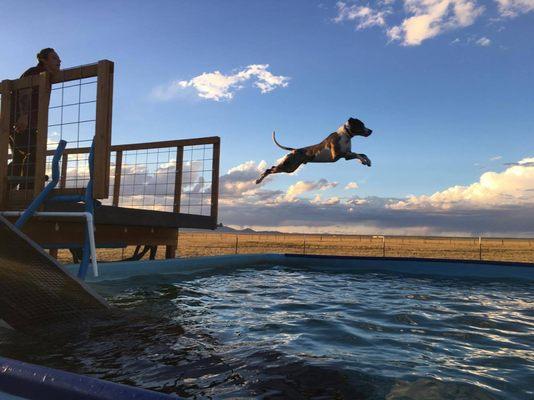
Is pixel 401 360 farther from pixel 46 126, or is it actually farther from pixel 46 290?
pixel 46 126

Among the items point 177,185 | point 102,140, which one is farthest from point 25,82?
point 177,185

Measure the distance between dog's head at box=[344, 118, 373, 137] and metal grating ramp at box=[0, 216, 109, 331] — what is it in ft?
18.4

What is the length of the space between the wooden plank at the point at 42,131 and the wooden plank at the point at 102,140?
0.96m

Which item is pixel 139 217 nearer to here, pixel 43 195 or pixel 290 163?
pixel 43 195

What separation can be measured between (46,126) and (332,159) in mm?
5164

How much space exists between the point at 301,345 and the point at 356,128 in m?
5.45

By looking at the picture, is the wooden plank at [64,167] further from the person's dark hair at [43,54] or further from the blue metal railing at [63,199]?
the blue metal railing at [63,199]

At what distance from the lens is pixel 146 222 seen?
8.30 meters

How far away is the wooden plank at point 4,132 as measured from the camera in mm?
6297

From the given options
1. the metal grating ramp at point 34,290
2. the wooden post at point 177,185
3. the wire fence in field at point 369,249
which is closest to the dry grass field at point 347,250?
the wire fence in field at point 369,249

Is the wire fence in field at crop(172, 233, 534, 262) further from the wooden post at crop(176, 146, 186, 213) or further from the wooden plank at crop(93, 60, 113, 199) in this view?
the wooden plank at crop(93, 60, 113, 199)

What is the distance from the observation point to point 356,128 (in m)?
8.09

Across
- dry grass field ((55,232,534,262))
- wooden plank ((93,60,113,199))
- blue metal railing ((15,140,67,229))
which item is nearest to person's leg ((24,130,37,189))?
blue metal railing ((15,140,67,229))

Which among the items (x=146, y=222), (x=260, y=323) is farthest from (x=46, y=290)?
(x=146, y=222)
